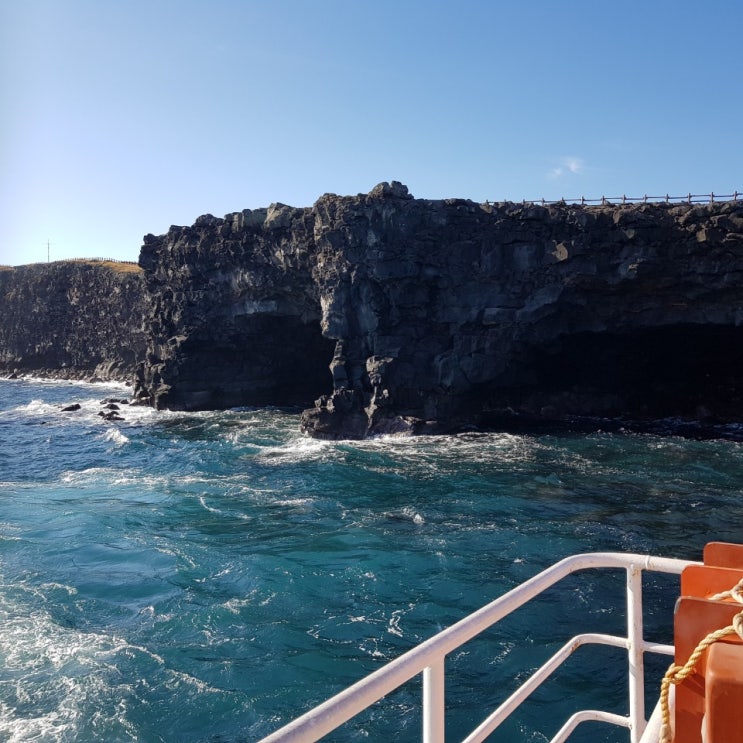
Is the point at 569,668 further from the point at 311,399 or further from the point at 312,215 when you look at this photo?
the point at 311,399

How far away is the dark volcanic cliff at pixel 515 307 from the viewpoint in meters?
31.4

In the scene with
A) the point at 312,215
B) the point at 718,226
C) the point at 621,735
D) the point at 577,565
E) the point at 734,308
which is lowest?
the point at 621,735

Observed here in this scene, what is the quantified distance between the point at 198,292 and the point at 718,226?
102ft

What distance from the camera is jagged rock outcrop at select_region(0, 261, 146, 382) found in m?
71.2

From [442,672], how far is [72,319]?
82.4 metres

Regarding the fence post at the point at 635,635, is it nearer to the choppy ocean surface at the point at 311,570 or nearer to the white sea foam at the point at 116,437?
the choppy ocean surface at the point at 311,570

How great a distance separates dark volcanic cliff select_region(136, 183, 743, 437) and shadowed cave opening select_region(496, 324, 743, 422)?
0.07 meters

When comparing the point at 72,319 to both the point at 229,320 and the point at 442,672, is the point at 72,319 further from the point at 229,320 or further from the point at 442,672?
the point at 442,672

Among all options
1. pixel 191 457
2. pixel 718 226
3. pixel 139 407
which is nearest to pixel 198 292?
pixel 139 407

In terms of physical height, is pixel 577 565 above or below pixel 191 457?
above

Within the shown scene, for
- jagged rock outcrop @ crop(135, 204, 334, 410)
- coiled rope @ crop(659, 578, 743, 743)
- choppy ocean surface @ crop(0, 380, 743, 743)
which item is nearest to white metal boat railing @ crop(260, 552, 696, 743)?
coiled rope @ crop(659, 578, 743, 743)

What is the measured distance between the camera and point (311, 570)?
580 inches

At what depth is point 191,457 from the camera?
2850 cm

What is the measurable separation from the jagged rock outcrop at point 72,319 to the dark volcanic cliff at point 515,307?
39.2m
